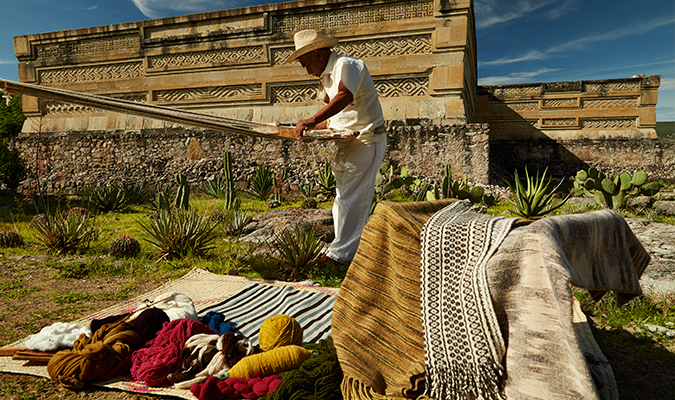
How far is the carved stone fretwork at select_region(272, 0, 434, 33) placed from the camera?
8023 mm

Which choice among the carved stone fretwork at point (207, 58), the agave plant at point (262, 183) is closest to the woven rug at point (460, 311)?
the agave plant at point (262, 183)

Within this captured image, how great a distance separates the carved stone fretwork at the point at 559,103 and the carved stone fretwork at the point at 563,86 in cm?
31

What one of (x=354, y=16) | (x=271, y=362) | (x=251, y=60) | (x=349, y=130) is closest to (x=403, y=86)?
(x=354, y=16)

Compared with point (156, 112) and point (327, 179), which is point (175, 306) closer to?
point (156, 112)

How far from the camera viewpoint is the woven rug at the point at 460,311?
142 cm

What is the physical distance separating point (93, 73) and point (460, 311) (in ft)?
37.5

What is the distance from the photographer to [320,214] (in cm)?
572

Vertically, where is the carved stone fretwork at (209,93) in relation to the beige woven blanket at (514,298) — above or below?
above

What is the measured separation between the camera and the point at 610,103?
10.9 metres

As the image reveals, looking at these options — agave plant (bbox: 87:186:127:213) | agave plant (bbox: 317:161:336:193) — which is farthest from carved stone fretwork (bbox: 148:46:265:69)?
agave plant (bbox: 87:186:127:213)

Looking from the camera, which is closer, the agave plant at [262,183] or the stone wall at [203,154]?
the stone wall at [203,154]

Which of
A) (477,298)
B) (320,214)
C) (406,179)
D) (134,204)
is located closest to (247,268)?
(320,214)

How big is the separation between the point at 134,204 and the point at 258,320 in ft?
21.6

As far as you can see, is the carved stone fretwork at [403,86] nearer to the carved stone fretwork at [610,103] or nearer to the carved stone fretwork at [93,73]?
the carved stone fretwork at [93,73]
